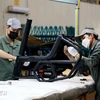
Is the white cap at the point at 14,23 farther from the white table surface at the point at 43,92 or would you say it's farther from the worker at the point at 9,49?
the white table surface at the point at 43,92

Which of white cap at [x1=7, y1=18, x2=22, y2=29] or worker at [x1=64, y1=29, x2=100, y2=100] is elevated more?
white cap at [x1=7, y1=18, x2=22, y2=29]

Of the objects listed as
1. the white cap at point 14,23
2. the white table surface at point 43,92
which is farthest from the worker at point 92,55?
the white cap at point 14,23

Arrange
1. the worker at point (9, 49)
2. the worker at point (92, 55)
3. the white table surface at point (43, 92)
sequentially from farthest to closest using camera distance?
the worker at point (9, 49) < the worker at point (92, 55) < the white table surface at point (43, 92)

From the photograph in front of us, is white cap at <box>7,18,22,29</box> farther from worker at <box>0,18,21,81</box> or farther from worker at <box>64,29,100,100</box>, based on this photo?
worker at <box>64,29,100,100</box>

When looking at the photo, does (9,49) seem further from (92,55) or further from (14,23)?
(92,55)

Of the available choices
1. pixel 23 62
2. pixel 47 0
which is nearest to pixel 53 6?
pixel 47 0

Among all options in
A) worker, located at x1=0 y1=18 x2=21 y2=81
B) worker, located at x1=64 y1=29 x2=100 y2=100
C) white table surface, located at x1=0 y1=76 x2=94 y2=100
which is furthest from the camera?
worker, located at x1=0 y1=18 x2=21 y2=81

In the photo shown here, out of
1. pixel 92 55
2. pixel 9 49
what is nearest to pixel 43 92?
pixel 92 55

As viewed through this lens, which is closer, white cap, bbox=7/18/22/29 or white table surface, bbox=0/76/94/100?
white table surface, bbox=0/76/94/100

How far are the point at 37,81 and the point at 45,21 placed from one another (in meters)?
5.17

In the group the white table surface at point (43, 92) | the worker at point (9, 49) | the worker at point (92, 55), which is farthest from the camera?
the worker at point (9, 49)

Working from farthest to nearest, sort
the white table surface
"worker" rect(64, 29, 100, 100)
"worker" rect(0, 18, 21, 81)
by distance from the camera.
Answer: "worker" rect(0, 18, 21, 81) < "worker" rect(64, 29, 100, 100) < the white table surface

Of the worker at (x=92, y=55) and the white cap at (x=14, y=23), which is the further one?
the white cap at (x=14, y=23)

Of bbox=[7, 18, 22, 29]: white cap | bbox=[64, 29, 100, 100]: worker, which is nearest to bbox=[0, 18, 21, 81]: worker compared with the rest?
bbox=[7, 18, 22, 29]: white cap
